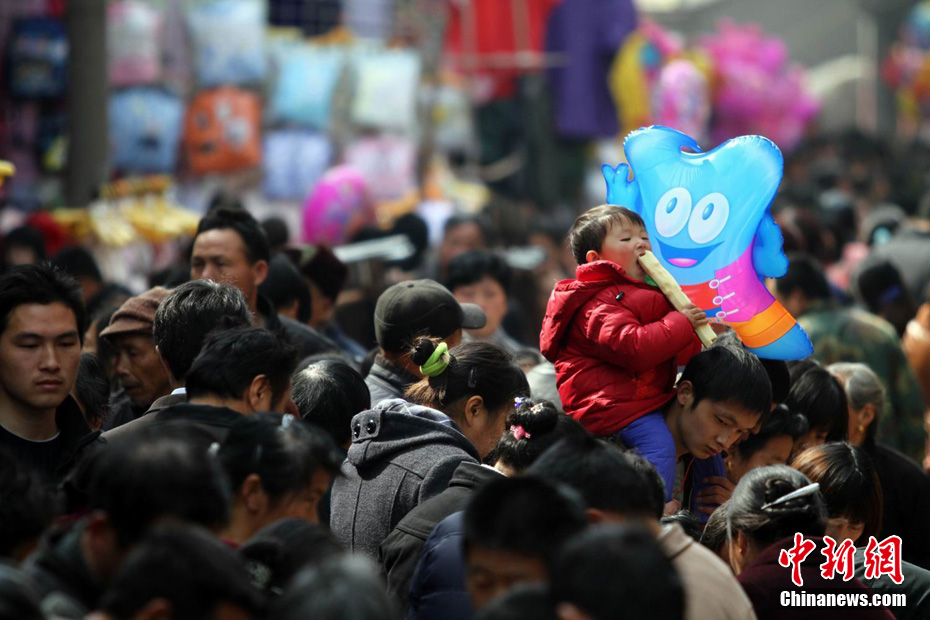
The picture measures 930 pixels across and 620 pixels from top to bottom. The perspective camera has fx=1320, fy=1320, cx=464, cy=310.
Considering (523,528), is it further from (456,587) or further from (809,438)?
(809,438)

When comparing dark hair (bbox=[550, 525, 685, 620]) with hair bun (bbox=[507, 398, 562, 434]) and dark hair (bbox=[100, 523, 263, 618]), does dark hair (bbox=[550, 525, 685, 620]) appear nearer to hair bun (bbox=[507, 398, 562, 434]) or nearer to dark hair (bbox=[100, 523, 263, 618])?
dark hair (bbox=[100, 523, 263, 618])

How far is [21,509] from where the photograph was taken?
2.58 metres

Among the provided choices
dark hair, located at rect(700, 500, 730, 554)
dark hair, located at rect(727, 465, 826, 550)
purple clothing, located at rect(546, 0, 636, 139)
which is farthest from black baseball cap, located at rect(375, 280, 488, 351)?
purple clothing, located at rect(546, 0, 636, 139)

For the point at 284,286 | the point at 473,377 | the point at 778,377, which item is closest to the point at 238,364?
the point at 473,377

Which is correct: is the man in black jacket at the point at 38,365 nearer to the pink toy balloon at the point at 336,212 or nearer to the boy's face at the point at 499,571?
the boy's face at the point at 499,571

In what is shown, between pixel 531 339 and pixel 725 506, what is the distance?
4.15m

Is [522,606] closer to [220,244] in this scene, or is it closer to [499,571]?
[499,571]

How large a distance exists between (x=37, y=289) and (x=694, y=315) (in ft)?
5.99

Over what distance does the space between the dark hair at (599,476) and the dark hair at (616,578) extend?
510 millimetres

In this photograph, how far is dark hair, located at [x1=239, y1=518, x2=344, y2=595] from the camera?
2.49 meters

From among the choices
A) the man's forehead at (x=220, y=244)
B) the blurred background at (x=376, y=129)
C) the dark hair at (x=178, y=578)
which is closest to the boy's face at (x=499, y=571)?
the dark hair at (x=178, y=578)

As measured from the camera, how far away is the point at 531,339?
7.58 metres

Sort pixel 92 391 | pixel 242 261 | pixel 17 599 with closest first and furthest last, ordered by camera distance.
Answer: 1. pixel 17 599
2. pixel 92 391
3. pixel 242 261

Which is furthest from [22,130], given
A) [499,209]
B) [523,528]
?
[523,528]
